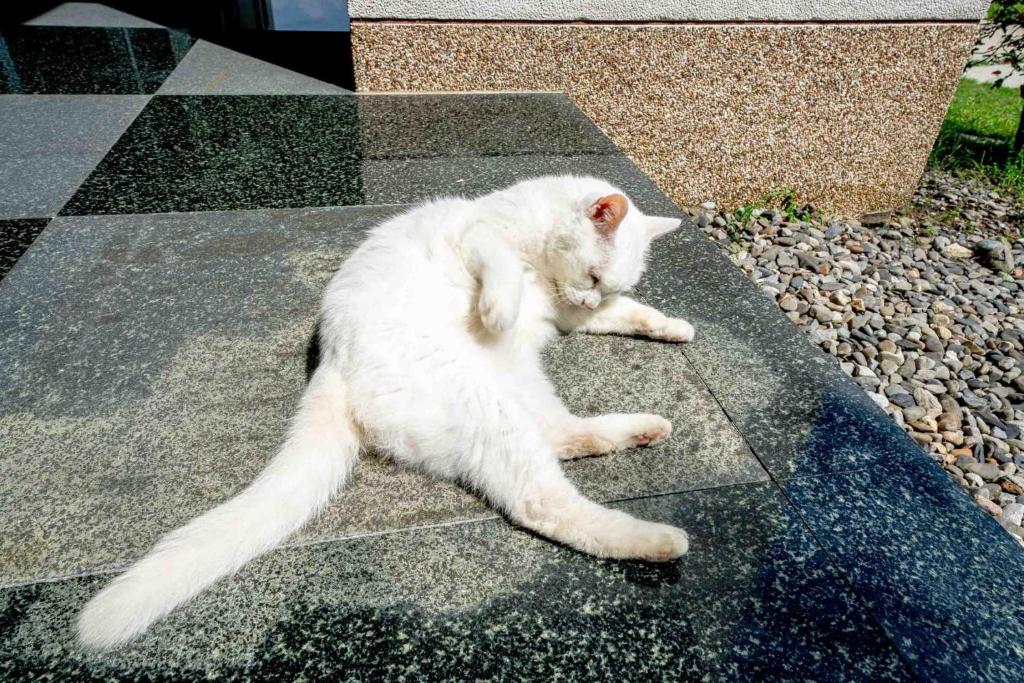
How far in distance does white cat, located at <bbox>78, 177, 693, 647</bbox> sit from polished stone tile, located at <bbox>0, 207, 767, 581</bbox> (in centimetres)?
10

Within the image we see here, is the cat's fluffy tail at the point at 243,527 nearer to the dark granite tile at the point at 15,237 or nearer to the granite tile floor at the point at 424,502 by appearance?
the granite tile floor at the point at 424,502

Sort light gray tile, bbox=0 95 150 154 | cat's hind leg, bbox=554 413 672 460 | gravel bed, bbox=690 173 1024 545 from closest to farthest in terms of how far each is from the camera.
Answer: cat's hind leg, bbox=554 413 672 460 → gravel bed, bbox=690 173 1024 545 → light gray tile, bbox=0 95 150 154

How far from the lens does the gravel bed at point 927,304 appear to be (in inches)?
110

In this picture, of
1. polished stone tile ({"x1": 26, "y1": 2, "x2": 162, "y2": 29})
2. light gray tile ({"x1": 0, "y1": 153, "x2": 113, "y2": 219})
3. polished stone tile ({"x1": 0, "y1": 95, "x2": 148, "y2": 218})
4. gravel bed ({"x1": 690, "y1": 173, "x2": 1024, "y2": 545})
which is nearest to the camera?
light gray tile ({"x1": 0, "y1": 153, "x2": 113, "y2": 219})

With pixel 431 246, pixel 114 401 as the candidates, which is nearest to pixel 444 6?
pixel 431 246

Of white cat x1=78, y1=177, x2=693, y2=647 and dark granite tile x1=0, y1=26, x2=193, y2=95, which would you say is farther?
dark granite tile x1=0, y1=26, x2=193, y2=95

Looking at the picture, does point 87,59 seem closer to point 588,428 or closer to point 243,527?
point 243,527

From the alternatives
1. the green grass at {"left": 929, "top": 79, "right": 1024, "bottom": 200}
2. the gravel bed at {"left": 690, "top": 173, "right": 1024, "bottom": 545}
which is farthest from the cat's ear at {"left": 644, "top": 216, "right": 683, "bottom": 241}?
the green grass at {"left": 929, "top": 79, "right": 1024, "bottom": 200}

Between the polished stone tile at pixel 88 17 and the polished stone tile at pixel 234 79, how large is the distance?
1628mm

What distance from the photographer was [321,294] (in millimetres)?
2195

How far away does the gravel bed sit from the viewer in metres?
2.81

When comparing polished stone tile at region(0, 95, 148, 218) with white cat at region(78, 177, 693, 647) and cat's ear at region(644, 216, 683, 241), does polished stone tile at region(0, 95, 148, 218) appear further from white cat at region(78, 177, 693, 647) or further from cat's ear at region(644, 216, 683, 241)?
cat's ear at region(644, 216, 683, 241)

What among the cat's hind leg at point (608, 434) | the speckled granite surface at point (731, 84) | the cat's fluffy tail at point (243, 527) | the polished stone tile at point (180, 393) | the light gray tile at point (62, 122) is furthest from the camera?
the speckled granite surface at point (731, 84)

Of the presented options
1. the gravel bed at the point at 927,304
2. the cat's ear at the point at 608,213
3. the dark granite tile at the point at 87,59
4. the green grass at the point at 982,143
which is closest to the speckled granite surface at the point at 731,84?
the gravel bed at the point at 927,304
